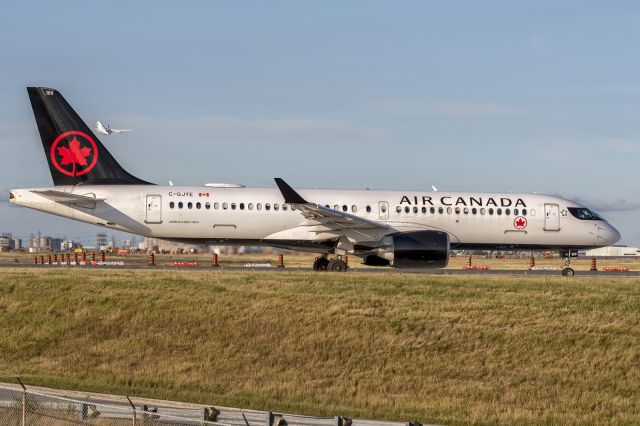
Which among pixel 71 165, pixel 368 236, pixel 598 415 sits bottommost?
pixel 598 415

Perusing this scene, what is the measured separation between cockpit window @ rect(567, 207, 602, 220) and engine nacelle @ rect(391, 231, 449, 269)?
8.38m

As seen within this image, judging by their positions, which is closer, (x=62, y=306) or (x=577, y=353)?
(x=577, y=353)

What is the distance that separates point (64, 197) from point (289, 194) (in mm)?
9526

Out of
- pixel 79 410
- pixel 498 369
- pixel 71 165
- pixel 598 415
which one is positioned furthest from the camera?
pixel 71 165

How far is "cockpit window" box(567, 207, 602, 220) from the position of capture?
Answer: 143ft

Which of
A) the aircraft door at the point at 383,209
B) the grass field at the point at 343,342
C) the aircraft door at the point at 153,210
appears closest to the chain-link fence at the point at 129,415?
the grass field at the point at 343,342

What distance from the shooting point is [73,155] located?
40875mm

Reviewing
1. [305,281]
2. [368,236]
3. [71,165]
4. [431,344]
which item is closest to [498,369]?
[431,344]

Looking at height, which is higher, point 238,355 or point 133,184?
point 133,184

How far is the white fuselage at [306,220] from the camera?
40.2 meters

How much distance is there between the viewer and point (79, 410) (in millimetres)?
17750

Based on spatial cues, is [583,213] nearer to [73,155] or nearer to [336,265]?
[336,265]

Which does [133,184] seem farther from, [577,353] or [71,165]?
[577,353]

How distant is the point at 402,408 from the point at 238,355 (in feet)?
22.0
